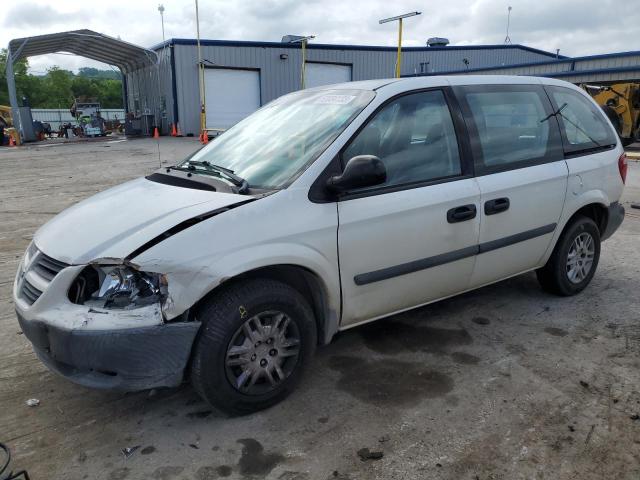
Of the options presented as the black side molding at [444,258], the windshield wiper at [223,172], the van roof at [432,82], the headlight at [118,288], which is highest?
the van roof at [432,82]

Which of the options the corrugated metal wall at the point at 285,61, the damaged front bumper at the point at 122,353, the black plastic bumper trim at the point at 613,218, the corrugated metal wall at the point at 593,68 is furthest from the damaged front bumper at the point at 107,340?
the corrugated metal wall at the point at 285,61

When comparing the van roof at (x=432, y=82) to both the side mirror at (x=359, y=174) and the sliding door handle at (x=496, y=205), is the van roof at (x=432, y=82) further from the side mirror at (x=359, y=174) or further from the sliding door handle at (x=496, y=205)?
the sliding door handle at (x=496, y=205)

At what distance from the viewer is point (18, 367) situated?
344 centimetres

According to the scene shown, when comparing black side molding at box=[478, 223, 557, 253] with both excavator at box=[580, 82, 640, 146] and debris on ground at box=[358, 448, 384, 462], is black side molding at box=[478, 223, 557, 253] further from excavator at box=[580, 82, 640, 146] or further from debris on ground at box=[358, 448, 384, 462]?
excavator at box=[580, 82, 640, 146]

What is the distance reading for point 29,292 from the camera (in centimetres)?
278

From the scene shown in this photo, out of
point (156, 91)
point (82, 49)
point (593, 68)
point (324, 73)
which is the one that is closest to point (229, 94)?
point (156, 91)

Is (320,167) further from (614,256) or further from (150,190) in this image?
(614,256)

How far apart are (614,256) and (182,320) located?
498 centimetres

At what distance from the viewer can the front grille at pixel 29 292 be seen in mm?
2693

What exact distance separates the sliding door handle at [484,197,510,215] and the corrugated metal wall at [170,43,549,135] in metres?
25.0

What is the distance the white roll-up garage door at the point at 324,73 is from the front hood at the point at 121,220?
26788 millimetres

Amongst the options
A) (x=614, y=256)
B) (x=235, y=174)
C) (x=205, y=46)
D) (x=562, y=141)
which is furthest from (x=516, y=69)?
(x=235, y=174)

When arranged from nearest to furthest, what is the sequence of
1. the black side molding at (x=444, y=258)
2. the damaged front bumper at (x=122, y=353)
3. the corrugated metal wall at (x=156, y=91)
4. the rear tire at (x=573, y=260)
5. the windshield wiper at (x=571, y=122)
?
the damaged front bumper at (x=122, y=353), the black side molding at (x=444, y=258), the windshield wiper at (x=571, y=122), the rear tire at (x=573, y=260), the corrugated metal wall at (x=156, y=91)

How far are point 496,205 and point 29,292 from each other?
292 centimetres
